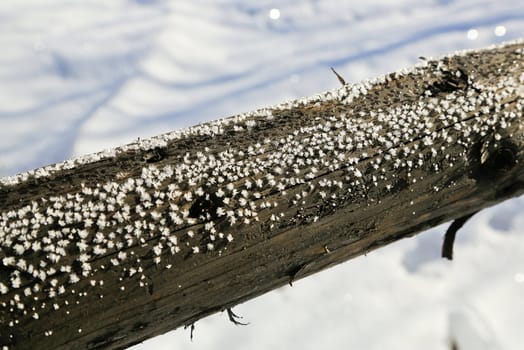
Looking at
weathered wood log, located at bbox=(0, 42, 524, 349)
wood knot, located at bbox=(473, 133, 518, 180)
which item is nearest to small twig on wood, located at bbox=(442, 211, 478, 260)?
weathered wood log, located at bbox=(0, 42, 524, 349)

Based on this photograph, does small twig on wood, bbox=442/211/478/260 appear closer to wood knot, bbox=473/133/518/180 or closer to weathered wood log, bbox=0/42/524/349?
weathered wood log, bbox=0/42/524/349

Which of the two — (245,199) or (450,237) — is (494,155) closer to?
(450,237)

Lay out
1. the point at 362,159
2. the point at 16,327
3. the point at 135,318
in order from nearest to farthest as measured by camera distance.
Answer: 1. the point at 16,327
2. the point at 135,318
3. the point at 362,159

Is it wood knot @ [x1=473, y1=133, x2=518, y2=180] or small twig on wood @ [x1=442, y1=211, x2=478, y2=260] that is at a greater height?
wood knot @ [x1=473, y1=133, x2=518, y2=180]

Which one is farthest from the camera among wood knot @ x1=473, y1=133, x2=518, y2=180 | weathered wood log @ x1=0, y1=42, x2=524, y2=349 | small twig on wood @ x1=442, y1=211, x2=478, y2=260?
small twig on wood @ x1=442, y1=211, x2=478, y2=260

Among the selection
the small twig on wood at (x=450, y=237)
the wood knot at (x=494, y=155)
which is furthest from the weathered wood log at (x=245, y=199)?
the small twig on wood at (x=450, y=237)

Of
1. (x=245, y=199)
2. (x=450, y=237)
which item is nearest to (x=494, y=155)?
(x=450, y=237)

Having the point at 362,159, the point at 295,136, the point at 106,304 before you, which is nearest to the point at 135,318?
the point at 106,304

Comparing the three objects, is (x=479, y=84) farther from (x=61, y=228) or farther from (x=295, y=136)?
(x=61, y=228)
